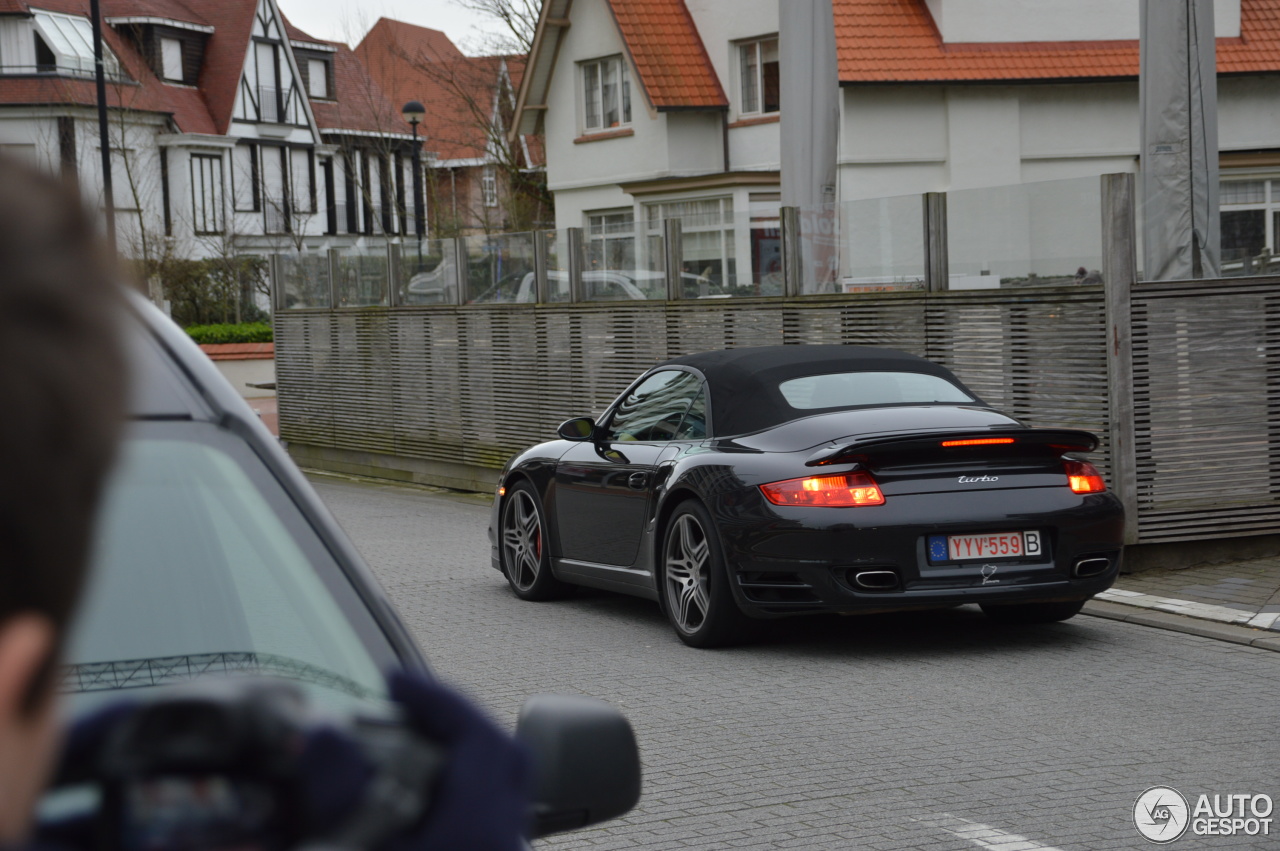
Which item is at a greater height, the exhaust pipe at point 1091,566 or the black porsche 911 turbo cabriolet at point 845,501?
the black porsche 911 turbo cabriolet at point 845,501

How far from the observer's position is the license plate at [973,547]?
26.3ft

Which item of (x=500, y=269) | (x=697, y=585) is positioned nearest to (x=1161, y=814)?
(x=697, y=585)

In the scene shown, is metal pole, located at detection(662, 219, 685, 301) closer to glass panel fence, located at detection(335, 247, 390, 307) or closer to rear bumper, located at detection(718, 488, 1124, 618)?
glass panel fence, located at detection(335, 247, 390, 307)

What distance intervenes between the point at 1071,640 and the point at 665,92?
1040 inches

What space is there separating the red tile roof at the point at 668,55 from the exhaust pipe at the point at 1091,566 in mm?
26004

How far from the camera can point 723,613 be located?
8.49 meters

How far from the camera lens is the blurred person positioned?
2.54 ft

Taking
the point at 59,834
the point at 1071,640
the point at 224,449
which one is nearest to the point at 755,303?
the point at 1071,640

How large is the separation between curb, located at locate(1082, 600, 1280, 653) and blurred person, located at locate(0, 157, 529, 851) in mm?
8350

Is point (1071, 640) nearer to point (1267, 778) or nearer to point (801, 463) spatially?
point (801, 463)

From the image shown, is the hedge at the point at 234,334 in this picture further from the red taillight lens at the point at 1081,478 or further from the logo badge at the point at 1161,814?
the logo badge at the point at 1161,814

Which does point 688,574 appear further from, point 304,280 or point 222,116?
point 222,116

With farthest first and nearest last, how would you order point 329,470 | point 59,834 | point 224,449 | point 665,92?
point 665,92
point 329,470
point 224,449
point 59,834

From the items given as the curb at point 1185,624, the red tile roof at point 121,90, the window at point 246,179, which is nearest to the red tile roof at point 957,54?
the curb at point 1185,624
